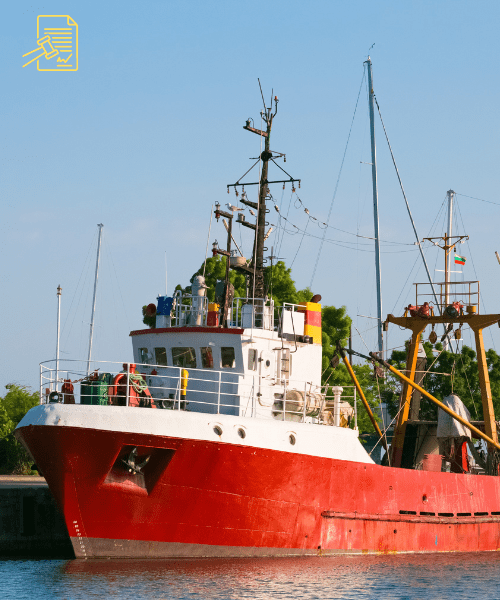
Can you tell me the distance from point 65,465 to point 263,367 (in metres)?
5.36

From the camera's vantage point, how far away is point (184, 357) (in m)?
21.3

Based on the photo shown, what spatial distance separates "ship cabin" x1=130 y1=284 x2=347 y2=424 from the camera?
67.3 ft

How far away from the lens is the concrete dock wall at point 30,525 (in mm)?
22344

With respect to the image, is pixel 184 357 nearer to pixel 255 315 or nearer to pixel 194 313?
pixel 194 313

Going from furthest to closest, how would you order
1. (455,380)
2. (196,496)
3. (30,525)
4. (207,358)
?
(455,380)
(30,525)
(207,358)
(196,496)

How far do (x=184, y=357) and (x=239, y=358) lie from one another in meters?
1.43

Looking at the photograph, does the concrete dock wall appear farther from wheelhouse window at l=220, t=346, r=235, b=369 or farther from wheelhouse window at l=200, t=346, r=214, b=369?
wheelhouse window at l=220, t=346, r=235, b=369

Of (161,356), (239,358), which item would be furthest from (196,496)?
(161,356)

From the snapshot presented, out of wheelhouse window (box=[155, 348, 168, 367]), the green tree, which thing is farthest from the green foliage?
wheelhouse window (box=[155, 348, 168, 367])

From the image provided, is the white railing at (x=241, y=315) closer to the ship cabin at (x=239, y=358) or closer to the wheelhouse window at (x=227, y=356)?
the ship cabin at (x=239, y=358)

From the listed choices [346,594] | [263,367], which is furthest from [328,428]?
[346,594]

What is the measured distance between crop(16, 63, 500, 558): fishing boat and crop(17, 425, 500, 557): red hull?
0.09ft

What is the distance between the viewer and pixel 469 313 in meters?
25.0

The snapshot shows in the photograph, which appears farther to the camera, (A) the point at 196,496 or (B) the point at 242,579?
(A) the point at 196,496
